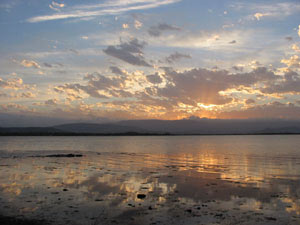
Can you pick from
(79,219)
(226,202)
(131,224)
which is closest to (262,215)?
(226,202)

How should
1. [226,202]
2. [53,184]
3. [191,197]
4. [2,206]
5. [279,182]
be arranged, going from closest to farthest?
[2,206]
[226,202]
[191,197]
[53,184]
[279,182]

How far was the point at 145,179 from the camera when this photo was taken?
2953cm

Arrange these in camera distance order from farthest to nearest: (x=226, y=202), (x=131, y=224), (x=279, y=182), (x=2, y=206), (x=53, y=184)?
(x=279, y=182) < (x=53, y=184) < (x=226, y=202) < (x=2, y=206) < (x=131, y=224)

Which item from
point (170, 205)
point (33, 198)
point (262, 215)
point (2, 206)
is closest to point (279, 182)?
point (262, 215)

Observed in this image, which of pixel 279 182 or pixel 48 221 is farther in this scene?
pixel 279 182

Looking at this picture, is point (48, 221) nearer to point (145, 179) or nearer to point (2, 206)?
point (2, 206)

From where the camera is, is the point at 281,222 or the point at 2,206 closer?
the point at 281,222

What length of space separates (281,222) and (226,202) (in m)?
4.91

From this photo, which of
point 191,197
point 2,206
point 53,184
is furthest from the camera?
point 53,184

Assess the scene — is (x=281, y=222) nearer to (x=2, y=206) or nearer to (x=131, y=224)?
(x=131, y=224)

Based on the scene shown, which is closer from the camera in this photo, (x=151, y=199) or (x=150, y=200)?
(x=150, y=200)

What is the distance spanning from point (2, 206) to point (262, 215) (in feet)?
55.3

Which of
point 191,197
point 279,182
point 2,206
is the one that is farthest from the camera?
point 279,182

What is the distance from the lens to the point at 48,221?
15109 mm
